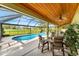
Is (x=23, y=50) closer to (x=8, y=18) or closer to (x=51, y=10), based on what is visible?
(x=8, y=18)

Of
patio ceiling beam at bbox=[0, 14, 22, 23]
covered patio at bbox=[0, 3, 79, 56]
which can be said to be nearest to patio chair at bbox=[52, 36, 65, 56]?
covered patio at bbox=[0, 3, 79, 56]

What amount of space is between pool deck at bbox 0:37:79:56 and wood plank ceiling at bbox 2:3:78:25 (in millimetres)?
613

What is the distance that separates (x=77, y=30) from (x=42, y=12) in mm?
890

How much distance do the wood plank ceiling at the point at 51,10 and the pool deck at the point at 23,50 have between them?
2.01 feet

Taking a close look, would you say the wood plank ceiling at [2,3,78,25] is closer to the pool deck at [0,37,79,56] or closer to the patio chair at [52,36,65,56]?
the patio chair at [52,36,65,56]

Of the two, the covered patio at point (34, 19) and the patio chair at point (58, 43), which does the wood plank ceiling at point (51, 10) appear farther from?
the patio chair at point (58, 43)

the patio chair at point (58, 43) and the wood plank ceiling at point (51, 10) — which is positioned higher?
the wood plank ceiling at point (51, 10)

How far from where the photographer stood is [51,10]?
10.2 ft

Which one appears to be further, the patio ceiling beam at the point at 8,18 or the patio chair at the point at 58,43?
the patio chair at the point at 58,43

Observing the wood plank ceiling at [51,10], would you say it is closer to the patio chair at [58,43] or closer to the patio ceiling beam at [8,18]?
the patio ceiling beam at [8,18]

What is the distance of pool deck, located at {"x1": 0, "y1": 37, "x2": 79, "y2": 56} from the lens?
9.75 feet

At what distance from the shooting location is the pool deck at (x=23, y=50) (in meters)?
2.97

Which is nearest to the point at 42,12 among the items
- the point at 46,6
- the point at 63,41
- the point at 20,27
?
the point at 46,6

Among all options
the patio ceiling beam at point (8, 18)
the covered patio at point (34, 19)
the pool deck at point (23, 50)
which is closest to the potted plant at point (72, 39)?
the covered patio at point (34, 19)
